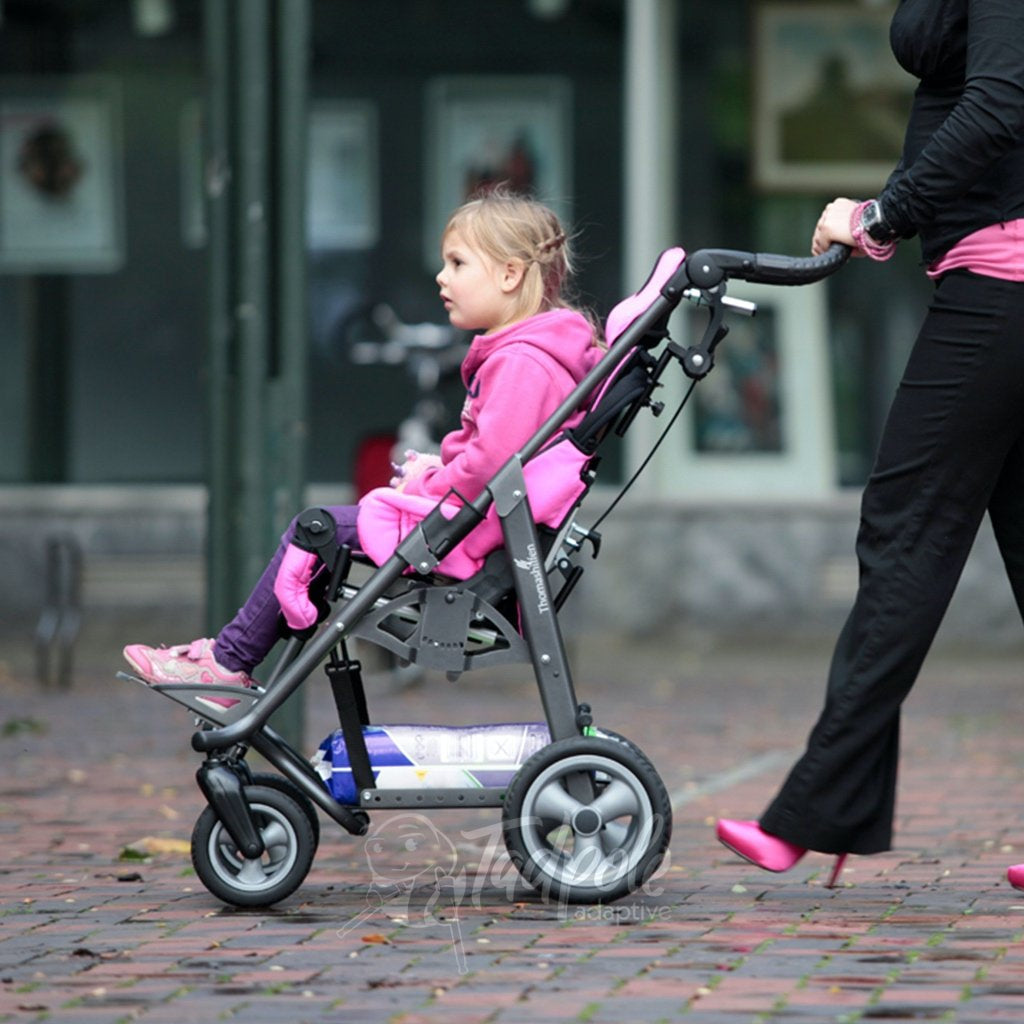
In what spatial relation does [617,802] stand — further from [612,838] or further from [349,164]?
[349,164]

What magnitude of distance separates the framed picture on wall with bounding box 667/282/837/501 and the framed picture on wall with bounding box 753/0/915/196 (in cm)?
62

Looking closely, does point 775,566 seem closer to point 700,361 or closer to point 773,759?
point 773,759

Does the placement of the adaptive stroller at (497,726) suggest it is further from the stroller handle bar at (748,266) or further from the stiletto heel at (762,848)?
the stiletto heel at (762,848)

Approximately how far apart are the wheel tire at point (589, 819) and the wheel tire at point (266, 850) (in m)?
0.41

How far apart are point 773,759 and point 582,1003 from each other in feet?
12.7

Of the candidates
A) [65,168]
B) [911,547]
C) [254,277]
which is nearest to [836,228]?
[911,547]

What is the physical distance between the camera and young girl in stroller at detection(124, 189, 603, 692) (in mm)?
4504

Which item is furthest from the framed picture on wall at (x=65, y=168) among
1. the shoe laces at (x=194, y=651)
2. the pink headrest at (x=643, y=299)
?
the pink headrest at (x=643, y=299)

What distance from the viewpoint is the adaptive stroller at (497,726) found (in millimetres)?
4434

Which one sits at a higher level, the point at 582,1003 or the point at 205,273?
the point at 205,273

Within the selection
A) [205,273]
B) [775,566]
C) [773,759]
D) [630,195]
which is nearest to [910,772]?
[773,759]

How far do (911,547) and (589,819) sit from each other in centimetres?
81

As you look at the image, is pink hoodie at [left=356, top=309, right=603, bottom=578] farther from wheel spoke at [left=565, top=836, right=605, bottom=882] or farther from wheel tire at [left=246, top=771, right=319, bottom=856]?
wheel spoke at [left=565, top=836, right=605, bottom=882]

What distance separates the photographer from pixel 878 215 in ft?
14.4
